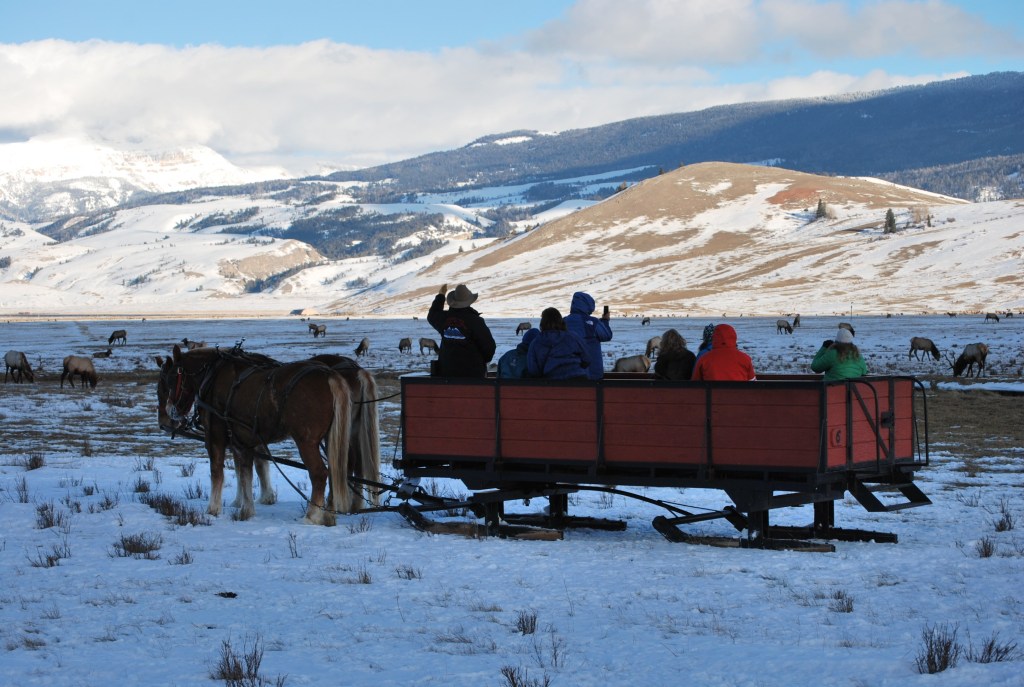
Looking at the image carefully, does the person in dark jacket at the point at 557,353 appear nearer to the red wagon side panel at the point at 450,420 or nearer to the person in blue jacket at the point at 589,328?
the person in blue jacket at the point at 589,328

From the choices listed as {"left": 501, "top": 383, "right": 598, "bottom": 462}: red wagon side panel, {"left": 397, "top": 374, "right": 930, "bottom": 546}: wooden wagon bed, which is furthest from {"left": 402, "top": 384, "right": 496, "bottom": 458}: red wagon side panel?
{"left": 501, "top": 383, "right": 598, "bottom": 462}: red wagon side panel

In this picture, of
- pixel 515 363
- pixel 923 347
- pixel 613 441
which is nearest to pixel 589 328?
pixel 515 363

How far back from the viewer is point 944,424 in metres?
23.1

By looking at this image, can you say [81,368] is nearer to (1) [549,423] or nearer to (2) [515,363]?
(2) [515,363]

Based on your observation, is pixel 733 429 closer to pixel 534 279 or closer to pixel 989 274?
pixel 989 274

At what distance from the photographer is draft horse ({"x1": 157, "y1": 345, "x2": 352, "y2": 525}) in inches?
476

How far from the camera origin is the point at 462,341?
12.2 m

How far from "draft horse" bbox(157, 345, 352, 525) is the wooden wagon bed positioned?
2.52 ft

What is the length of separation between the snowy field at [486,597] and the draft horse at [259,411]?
1.56 feet

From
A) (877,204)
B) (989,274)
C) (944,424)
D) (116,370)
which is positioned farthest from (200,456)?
(877,204)

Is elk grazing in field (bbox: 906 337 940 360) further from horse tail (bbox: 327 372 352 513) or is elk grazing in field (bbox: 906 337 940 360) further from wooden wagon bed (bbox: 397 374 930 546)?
horse tail (bbox: 327 372 352 513)

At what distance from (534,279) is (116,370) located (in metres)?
108

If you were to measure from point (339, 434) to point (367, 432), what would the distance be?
67 cm

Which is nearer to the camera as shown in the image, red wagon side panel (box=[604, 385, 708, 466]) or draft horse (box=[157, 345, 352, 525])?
red wagon side panel (box=[604, 385, 708, 466])
